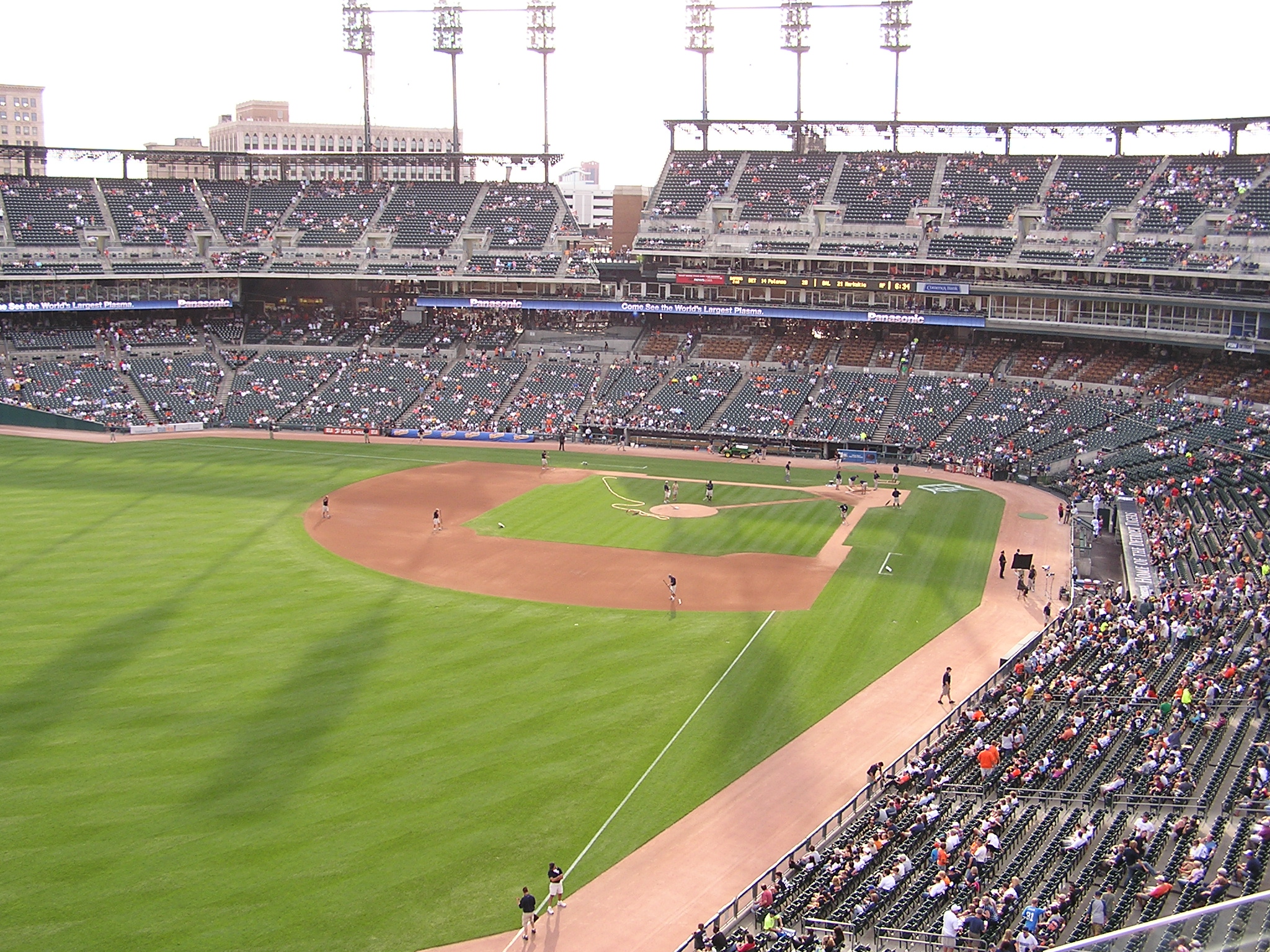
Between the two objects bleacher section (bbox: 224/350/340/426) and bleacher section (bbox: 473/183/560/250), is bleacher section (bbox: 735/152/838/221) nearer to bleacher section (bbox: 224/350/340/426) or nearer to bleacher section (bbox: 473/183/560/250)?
bleacher section (bbox: 473/183/560/250)

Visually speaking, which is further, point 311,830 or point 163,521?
point 163,521

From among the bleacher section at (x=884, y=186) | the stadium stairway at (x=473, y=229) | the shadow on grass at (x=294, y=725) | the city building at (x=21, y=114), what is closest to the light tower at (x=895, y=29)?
the bleacher section at (x=884, y=186)

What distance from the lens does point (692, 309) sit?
7919 centimetres

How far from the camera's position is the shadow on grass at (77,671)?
26359 millimetres

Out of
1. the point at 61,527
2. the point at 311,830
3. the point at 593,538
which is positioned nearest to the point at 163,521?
the point at 61,527

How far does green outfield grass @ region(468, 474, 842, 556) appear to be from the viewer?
45.6 meters

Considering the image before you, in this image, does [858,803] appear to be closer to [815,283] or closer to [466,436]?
[466,436]

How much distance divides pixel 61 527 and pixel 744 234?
166ft

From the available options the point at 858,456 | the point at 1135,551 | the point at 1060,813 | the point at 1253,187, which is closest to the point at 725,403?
the point at 858,456

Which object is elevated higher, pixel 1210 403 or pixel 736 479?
pixel 1210 403

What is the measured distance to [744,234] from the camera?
79188 mm

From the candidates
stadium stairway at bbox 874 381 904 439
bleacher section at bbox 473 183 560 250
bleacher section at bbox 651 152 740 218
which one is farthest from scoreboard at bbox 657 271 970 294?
bleacher section at bbox 473 183 560 250

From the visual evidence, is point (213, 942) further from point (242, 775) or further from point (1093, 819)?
point (1093, 819)

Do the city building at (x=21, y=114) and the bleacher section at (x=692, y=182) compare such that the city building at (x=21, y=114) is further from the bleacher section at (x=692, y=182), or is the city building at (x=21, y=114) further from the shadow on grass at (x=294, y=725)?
the shadow on grass at (x=294, y=725)
